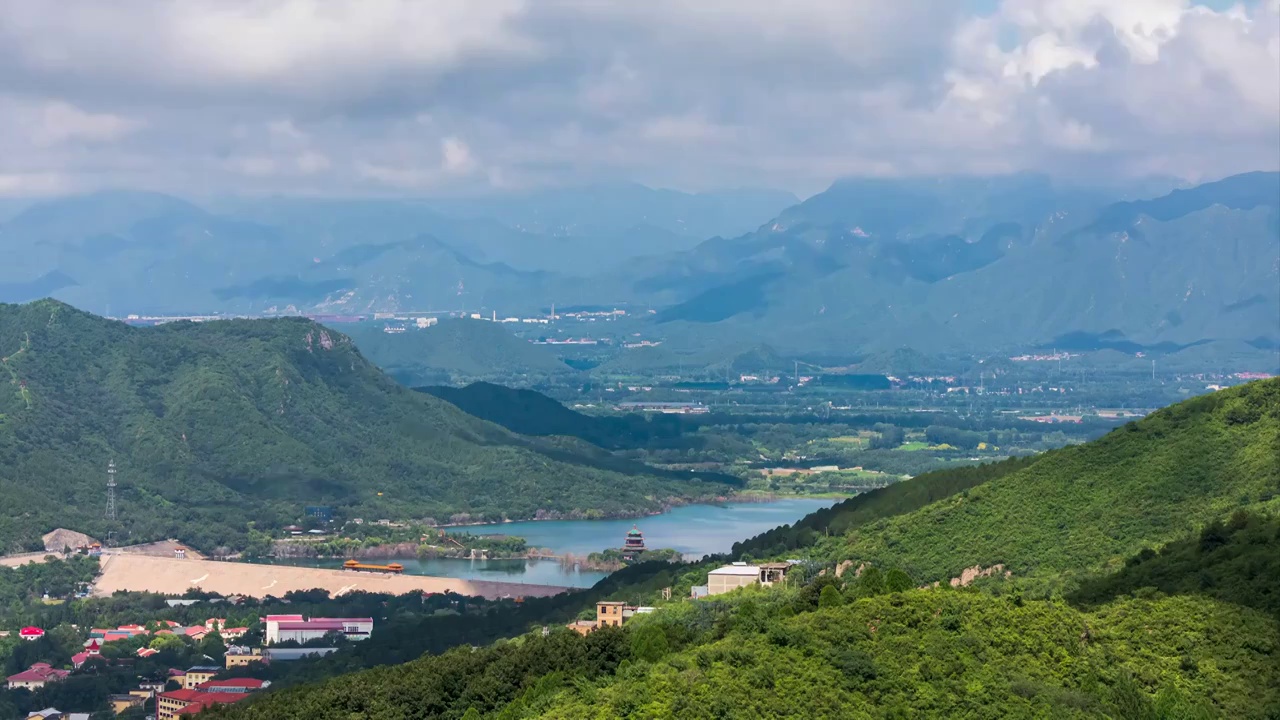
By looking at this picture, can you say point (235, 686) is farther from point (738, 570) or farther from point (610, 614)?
point (738, 570)

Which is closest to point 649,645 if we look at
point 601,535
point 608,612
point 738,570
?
point 608,612

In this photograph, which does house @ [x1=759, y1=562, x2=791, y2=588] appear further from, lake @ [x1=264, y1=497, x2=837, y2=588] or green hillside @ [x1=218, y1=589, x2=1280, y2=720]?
lake @ [x1=264, y1=497, x2=837, y2=588]

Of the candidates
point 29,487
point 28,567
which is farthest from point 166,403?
point 28,567

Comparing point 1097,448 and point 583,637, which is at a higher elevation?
point 1097,448

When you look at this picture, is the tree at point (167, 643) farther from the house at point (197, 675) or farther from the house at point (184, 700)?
the house at point (184, 700)

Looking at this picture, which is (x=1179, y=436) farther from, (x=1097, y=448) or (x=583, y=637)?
(x=583, y=637)

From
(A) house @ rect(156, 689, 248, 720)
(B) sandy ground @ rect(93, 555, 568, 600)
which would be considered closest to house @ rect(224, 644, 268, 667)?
(A) house @ rect(156, 689, 248, 720)
